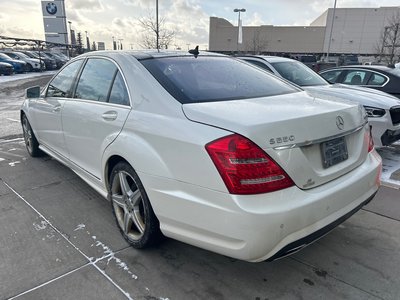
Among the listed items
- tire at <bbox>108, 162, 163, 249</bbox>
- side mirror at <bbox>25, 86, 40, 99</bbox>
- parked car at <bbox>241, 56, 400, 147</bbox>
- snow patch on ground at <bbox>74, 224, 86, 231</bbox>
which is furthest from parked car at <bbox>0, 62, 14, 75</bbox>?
tire at <bbox>108, 162, 163, 249</bbox>

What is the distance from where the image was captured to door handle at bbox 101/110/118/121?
9.11ft

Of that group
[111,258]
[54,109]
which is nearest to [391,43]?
[54,109]

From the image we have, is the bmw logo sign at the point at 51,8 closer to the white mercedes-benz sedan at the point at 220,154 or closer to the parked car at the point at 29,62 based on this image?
the parked car at the point at 29,62

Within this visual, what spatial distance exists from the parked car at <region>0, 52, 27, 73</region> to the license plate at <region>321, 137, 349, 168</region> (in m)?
28.0

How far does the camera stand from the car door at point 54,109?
3803 millimetres

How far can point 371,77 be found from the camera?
7.04 m

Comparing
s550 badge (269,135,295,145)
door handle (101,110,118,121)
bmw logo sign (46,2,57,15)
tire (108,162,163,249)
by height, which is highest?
bmw logo sign (46,2,57,15)

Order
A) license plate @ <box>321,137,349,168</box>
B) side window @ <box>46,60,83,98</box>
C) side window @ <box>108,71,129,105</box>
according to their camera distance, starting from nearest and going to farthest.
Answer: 1. license plate @ <box>321,137,349,168</box>
2. side window @ <box>108,71,129,105</box>
3. side window @ <box>46,60,83,98</box>

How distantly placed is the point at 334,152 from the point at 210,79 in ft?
3.82

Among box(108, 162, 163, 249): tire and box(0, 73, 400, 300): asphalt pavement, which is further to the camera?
box(108, 162, 163, 249): tire

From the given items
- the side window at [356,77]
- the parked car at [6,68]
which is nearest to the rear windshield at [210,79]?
the side window at [356,77]

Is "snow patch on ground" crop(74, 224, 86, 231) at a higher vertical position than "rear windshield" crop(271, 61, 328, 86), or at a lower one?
lower

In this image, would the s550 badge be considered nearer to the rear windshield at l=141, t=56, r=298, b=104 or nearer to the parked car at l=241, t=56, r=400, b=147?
the rear windshield at l=141, t=56, r=298, b=104

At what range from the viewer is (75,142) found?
3.50 metres
